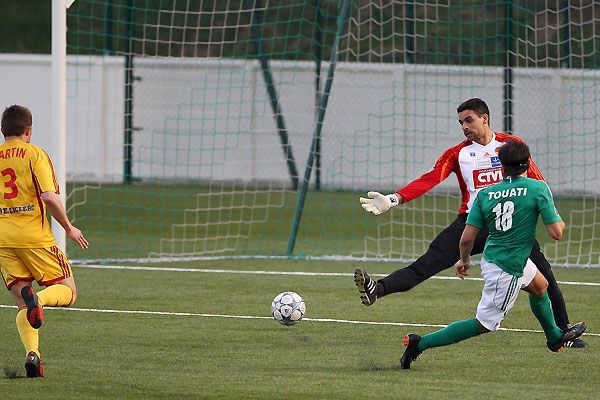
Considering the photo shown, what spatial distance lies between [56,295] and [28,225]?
1.50 ft

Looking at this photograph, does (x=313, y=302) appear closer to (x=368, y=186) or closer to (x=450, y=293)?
(x=450, y=293)

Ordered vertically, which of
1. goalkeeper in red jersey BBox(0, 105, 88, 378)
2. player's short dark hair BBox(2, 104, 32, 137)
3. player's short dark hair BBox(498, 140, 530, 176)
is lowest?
goalkeeper in red jersey BBox(0, 105, 88, 378)

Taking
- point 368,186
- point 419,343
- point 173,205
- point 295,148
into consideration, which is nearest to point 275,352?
point 419,343

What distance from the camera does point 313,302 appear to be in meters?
8.98

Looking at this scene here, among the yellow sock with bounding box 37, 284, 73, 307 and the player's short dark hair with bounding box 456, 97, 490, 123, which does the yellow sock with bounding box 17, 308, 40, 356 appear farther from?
the player's short dark hair with bounding box 456, 97, 490, 123

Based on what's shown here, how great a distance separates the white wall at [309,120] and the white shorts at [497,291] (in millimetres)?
11063

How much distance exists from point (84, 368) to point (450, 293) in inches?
174

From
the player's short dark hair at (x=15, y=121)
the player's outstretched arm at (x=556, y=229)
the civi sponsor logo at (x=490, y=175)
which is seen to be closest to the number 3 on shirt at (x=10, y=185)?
the player's short dark hair at (x=15, y=121)

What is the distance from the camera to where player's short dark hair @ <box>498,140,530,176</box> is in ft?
18.7

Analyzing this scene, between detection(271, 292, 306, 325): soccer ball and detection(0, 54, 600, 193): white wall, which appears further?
detection(0, 54, 600, 193): white wall

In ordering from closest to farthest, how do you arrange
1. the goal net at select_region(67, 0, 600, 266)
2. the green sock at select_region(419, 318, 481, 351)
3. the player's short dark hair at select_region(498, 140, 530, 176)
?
the player's short dark hair at select_region(498, 140, 530, 176) → the green sock at select_region(419, 318, 481, 351) → the goal net at select_region(67, 0, 600, 266)

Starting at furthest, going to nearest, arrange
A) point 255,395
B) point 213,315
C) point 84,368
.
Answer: point 213,315, point 84,368, point 255,395

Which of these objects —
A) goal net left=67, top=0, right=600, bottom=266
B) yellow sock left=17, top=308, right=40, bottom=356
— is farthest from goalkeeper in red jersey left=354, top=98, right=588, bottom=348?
goal net left=67, top=0, right=600, bottom=266

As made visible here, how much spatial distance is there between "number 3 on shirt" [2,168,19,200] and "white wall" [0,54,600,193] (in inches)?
433
